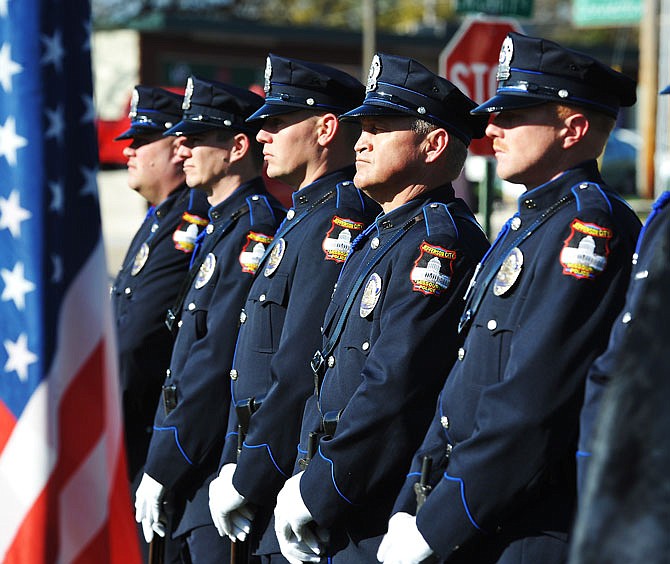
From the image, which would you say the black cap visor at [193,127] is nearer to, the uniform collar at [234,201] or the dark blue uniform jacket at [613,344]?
the uniform collar at [234,201]

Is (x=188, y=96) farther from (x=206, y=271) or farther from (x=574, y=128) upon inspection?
(x=574, y=128)

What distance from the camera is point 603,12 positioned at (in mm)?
17422

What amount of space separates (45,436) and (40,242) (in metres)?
0.39

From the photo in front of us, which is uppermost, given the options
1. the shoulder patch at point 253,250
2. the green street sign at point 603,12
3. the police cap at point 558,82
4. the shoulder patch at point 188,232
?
the police cap at point 558,82

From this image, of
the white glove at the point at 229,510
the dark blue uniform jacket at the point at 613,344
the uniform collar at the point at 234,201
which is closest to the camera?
the dark blue uniform jacket at the point at 613,344

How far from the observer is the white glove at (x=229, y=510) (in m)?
3.85

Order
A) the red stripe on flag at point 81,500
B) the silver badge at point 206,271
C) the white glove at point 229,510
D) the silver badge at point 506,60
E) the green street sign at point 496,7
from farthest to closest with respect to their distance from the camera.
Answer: the green street sign at point 496,7
the silver badge at point 206,271
the white glove at point 229,510
the silver badge at point 506,60
the red stripe on flag at point 81,500

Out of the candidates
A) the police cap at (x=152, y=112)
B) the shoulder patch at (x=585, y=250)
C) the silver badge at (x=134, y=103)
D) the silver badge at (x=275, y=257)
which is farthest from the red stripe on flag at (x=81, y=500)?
the silver badge at (x=134, y=103)

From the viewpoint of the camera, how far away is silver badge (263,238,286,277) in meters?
4.01

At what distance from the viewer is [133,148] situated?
5539mm

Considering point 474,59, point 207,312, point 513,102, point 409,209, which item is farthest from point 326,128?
point 474,59

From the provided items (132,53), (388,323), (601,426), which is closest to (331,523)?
(388,323)

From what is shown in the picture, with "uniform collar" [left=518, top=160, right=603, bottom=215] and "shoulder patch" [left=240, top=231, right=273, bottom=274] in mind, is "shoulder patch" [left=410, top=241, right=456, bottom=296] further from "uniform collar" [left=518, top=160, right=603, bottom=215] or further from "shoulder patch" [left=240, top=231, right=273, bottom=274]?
"shoulder patch" [left=240, top=231, right=273, bottom=274]

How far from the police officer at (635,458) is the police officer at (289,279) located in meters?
2.70
